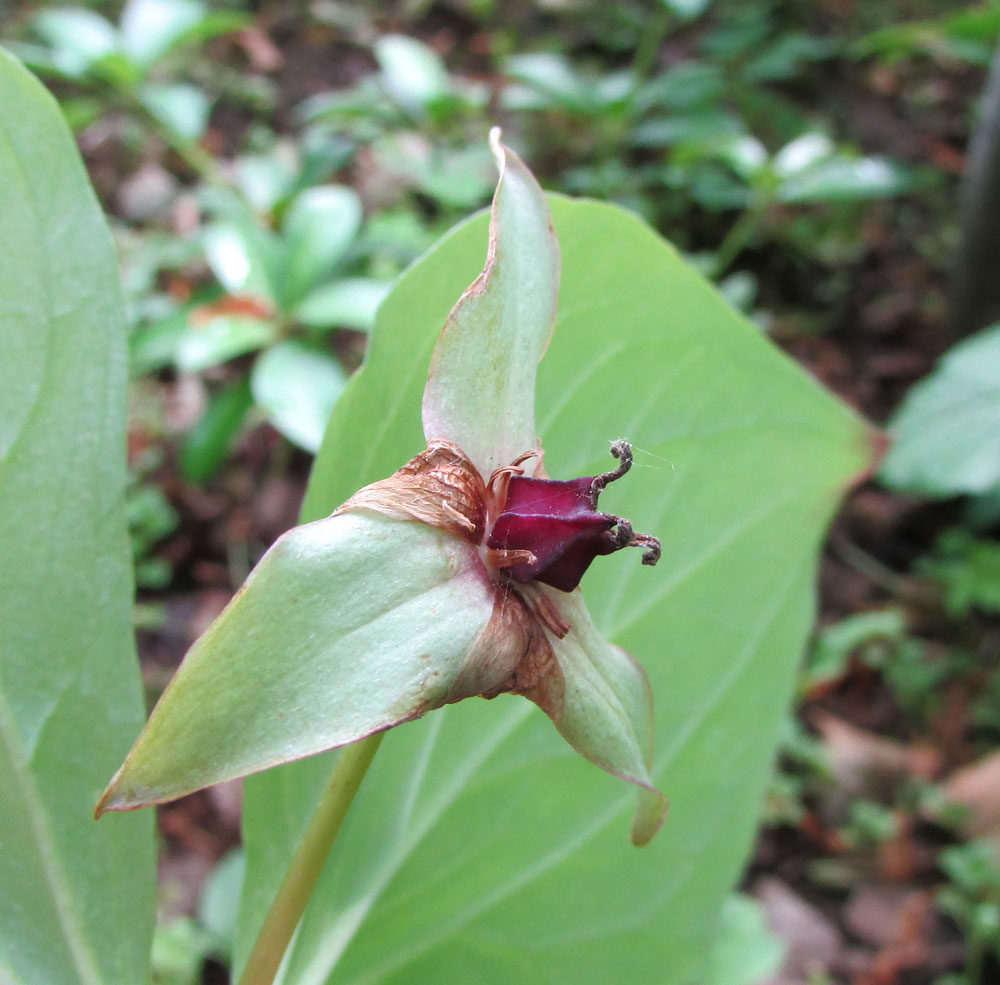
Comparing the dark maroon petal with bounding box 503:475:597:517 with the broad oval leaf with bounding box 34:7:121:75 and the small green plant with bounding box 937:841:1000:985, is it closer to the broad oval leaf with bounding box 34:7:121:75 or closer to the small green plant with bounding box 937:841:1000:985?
the small green plant with bounding box 937:841:1000:985

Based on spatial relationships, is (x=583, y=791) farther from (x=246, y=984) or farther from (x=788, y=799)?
(x=788, y=799)

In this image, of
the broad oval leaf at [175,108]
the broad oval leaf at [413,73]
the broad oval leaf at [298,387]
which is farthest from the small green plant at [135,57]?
the broad oval leaf at [298,387]

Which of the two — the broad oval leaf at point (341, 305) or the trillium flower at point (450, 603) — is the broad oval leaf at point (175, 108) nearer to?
the broad oval leaf at point (341, 305)

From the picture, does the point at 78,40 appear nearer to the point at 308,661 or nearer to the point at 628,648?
the point at 628,648

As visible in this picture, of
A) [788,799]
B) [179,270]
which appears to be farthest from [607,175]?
[788,799]

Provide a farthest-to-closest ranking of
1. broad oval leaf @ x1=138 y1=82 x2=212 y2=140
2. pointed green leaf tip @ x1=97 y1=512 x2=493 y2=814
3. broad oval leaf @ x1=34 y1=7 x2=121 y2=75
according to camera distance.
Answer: broad oval leaf @ x1=138 y1=82 x2=212 y2=140
broad oval leaf @ x1=34 y1=7 x2=121 y2=75
pointed green leaf tip @ x1=97 y1=512 x2=493 y2=814

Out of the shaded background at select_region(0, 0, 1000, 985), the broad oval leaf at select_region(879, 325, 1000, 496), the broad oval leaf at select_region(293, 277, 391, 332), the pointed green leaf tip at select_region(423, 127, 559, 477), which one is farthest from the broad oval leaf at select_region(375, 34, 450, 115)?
the pointed green leaf tip at select_region(423, 127, 559, 477)

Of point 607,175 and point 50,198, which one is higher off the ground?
point 50,198
